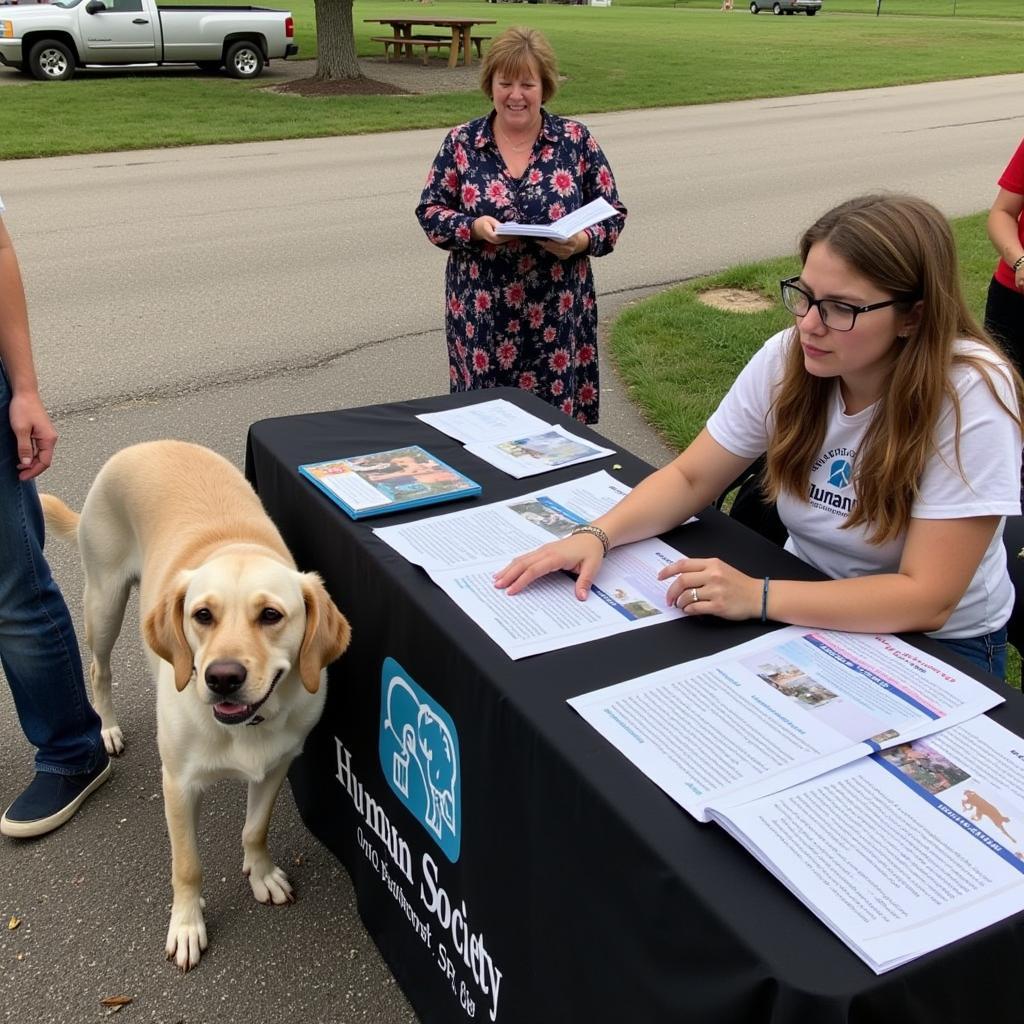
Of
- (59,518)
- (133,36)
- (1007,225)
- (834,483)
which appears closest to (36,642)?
(59,518)

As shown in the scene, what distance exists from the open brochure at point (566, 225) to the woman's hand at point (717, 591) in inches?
85.6

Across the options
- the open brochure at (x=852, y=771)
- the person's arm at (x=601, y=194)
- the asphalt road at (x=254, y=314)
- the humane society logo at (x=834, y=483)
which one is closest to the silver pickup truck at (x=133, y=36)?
the asphalt road at (x=254, y=314)

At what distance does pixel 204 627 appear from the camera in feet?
6.99

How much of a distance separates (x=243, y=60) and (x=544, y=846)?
767 inches

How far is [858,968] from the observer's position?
3.93 ft

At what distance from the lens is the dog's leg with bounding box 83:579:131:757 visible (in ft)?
9.71

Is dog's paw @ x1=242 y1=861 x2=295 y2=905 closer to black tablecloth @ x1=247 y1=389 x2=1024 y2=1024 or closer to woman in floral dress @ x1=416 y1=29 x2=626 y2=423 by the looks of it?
black tablecloth @ x1=247 y1=389 x2=1024 y2=1024

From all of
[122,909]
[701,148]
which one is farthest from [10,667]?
[701,148]

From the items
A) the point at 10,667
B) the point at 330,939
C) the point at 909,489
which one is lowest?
the point at 330,939

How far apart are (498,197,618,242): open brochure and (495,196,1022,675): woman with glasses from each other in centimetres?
173

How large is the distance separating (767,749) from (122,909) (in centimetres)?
190

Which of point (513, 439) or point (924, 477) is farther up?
point (924, 477)

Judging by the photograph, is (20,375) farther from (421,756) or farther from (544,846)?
(544,846)

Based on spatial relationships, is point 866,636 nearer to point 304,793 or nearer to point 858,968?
point 858,968
